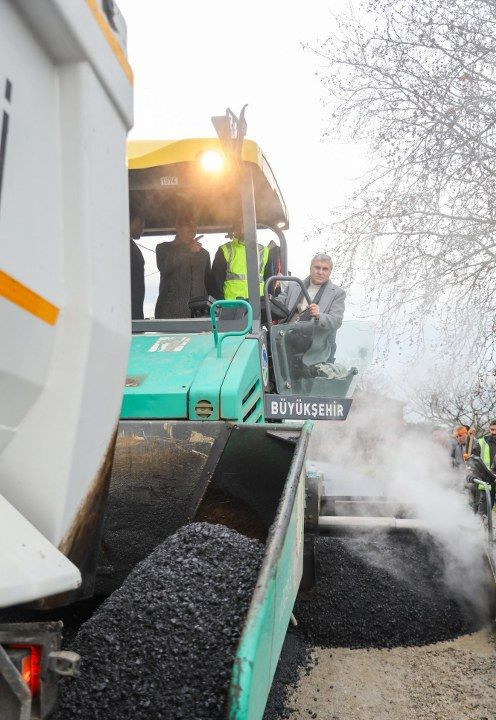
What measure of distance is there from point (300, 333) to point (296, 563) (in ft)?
7.52

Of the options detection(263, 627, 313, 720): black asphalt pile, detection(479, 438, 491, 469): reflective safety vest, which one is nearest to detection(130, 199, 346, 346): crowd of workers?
detection(263, 627, 313, 720): black asphalt pile

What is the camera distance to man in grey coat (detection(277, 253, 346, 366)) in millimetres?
4449

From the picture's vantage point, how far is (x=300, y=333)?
14.5 ft

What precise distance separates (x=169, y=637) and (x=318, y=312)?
2927mm

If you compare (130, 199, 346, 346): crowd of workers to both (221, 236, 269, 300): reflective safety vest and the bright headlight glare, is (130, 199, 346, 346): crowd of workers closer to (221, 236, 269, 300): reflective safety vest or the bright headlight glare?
(221, 236, 269, 300): reflective safety vest

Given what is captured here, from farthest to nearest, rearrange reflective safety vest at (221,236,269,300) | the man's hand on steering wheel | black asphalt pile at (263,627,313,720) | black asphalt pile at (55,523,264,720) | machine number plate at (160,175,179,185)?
the man's hand on steering wheel < reflective safety vest at (221,236,269,300) < machine number plate at (160,175,179,185) < black asphalt pile at (263,627,313,720) < black asphalt pile at (55,523,264,720)

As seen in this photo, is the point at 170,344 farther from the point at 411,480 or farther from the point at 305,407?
the point at 411,480

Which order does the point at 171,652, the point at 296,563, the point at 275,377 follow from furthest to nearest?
the point at 275,377 → the point at 296,563 → the point at 171,652

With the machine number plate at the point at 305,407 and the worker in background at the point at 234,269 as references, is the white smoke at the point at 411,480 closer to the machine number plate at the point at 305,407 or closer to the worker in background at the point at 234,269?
the machine number plate at the point at 305,407

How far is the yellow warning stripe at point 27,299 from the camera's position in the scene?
1.27m

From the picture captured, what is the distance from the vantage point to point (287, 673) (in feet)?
10.4

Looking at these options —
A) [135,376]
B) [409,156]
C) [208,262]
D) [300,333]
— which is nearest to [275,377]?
[300,333]

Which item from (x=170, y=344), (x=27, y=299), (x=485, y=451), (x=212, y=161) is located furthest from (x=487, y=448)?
(x=27, y=299)

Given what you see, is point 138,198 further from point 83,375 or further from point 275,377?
point 83,375
